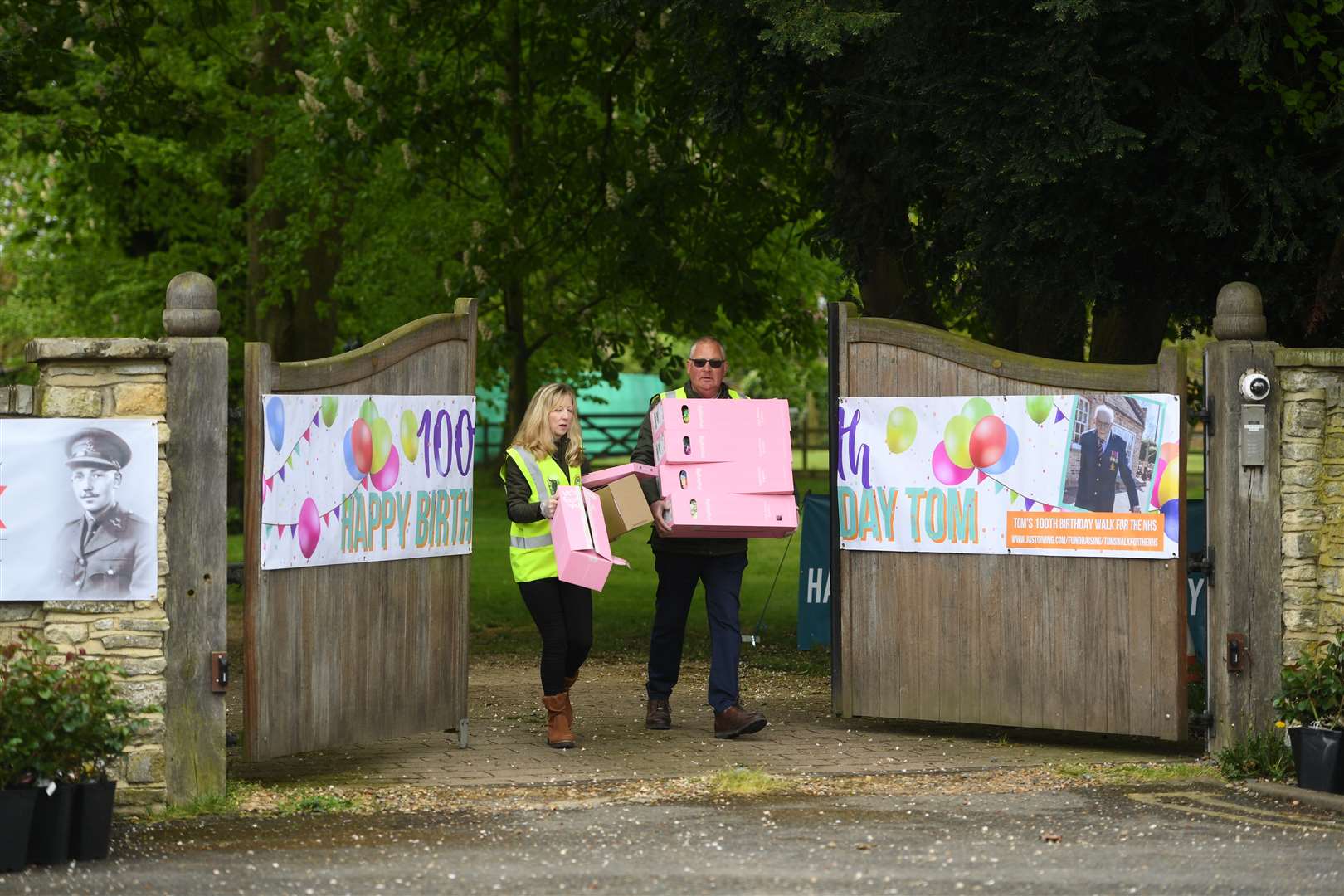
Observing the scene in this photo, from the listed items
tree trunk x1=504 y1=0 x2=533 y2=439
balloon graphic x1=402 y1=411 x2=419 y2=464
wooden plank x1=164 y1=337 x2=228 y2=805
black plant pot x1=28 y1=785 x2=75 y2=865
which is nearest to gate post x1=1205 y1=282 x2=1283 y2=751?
balloon graphic x1=402 y1=411 x2=419 y2=464

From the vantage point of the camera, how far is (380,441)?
28.6ft

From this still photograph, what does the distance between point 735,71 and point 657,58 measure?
3452mm

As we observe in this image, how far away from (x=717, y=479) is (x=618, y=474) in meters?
Result: 0.51

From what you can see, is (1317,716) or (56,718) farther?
(1317,716)

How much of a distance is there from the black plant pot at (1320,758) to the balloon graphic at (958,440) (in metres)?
2.22

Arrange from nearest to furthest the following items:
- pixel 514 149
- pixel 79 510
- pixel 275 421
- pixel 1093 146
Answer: pixel 79 510
pixel 275 421
pixel 1093 146
pixel 514 149

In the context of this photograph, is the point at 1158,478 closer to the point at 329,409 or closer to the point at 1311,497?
the point at 1311,497

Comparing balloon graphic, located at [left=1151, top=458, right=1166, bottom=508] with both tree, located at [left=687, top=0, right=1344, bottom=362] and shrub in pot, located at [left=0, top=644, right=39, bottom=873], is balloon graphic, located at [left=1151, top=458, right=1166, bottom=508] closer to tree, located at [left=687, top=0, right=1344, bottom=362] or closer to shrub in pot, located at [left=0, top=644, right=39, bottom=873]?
tree, located at [left=687, top=0, right=1344, bottom=362]

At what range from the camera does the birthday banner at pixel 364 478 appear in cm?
806

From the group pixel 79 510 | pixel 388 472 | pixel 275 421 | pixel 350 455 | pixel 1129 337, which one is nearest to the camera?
pixel 79 510

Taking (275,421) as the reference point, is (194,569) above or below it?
below

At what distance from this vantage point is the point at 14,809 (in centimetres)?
651

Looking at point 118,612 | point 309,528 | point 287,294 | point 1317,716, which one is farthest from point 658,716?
point 287,294

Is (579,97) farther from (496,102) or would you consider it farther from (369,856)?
(369,856)
